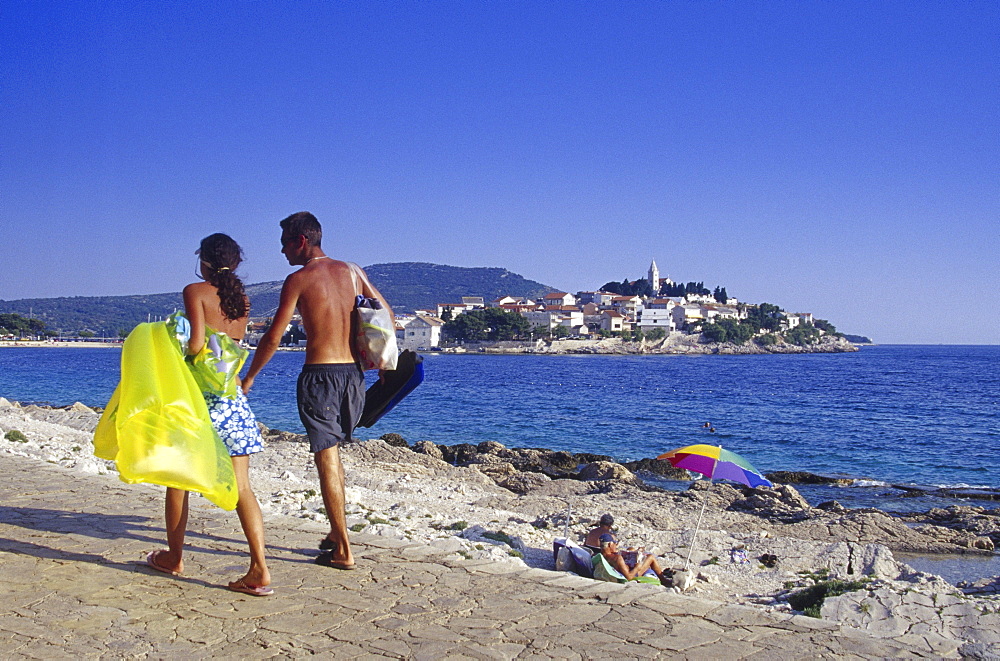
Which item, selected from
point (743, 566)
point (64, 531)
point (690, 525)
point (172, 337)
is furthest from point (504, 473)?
point (172, 337)

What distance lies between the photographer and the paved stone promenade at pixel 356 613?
3719 millimetres

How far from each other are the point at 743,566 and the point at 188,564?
6.11 m

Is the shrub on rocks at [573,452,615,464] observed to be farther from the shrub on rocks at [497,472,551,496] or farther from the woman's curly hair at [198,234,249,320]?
the woman's curly hair at [198,234,249,320]

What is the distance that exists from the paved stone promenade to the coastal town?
4693 inches

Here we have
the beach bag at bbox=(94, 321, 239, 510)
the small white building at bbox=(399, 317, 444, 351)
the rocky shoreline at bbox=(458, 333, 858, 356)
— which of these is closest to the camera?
the beach bag at bbox=(94, 321, 239, 510)

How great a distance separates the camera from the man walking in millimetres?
4738

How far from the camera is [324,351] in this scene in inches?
190

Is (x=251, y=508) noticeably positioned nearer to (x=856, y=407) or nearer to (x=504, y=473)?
(x=504, y=473)

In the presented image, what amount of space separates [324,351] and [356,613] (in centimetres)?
151

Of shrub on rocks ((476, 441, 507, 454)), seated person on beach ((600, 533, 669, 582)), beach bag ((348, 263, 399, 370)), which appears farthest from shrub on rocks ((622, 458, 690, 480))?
beach bag ((348, 263, 399, 370))

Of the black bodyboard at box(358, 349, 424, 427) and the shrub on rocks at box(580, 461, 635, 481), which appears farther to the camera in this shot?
the shrub on rocks at box(580, 461, 635, 481)

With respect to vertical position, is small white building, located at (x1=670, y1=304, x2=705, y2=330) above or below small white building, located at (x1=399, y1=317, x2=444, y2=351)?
above

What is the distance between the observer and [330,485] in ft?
16.0

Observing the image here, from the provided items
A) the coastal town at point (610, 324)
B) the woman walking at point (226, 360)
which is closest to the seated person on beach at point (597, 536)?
the woman walking at point (226, 360)
